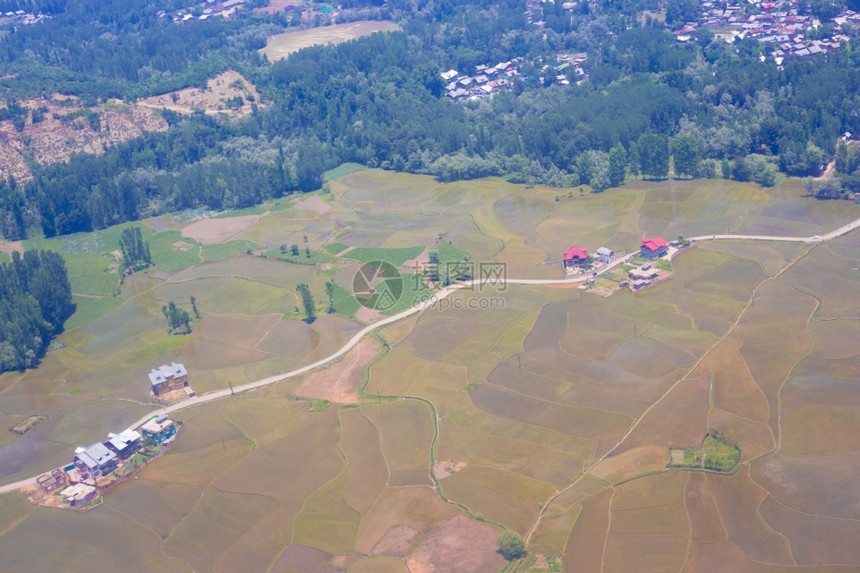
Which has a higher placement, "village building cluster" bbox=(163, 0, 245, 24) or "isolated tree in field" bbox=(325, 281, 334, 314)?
"village building cluster" bbox=(163, 0, 245, 24)

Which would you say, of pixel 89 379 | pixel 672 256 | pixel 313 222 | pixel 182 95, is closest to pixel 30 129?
pixel 182 95

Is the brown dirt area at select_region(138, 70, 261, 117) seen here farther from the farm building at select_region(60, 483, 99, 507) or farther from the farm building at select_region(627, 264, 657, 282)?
the farm building at select_region(60, 483, 99, 507)

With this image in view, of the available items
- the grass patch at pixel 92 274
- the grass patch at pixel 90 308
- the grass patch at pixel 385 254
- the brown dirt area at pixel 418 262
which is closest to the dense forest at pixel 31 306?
the grass patch at pixel 90 308

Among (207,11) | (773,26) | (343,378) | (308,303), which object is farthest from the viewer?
(207,11)

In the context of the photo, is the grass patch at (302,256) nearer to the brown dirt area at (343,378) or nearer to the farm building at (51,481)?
the brown dirt area at (343,378)

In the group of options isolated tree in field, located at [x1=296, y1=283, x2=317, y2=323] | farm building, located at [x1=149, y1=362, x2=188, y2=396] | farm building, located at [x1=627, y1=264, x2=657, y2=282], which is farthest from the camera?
isolated tree in field, located at [x1=296, y1=283, x2=317, y2=323]

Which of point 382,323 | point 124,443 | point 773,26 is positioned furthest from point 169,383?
point 773,26

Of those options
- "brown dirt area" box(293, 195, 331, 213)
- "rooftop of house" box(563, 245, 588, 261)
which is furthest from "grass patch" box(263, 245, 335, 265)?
"rooftop of house" box(563, 245, 588, 261)

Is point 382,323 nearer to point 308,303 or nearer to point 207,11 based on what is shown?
point 308,303
